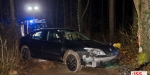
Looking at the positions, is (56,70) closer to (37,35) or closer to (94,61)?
(94,61)

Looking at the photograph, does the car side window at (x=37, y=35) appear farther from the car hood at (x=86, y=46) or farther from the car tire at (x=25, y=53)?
the car hood at (x=86, y=46)

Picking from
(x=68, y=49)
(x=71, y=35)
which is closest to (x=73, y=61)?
(x=68, y=49)

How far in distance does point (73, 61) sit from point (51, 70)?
1.00 meters

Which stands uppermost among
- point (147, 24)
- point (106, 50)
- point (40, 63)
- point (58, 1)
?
point (58, 1)

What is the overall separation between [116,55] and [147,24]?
149 cm

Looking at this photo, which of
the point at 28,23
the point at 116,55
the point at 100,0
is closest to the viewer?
the point at 116,55

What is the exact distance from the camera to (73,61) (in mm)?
7422

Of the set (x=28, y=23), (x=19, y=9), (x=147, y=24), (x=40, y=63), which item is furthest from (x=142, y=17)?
(x=19, y=9)

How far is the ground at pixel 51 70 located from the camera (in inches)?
293

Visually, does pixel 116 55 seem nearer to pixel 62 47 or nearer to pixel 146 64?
pixel 146 64

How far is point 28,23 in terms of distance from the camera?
18047 millimetres

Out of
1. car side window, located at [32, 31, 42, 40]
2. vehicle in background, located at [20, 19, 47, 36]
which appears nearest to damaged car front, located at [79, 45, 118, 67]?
car side window, located at [32, 31, 42, 40]

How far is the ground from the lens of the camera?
293 inches

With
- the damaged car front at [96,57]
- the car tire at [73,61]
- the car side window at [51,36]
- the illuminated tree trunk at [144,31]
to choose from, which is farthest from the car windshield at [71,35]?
the illuminated tree trunk at [144,31]
